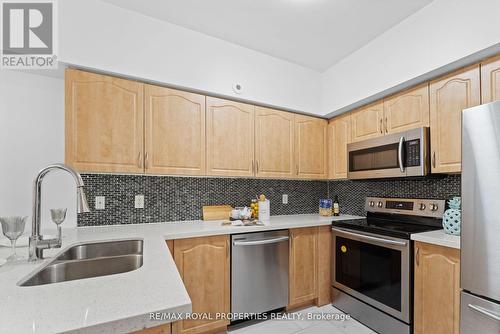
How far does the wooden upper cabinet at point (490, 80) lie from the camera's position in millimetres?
1473

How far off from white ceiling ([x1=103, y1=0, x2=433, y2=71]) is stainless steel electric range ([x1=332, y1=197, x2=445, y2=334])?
1.56 metres

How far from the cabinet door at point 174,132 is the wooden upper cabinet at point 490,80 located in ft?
6.59

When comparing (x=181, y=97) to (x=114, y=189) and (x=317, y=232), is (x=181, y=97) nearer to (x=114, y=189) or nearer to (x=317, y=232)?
(x=114, y=189)

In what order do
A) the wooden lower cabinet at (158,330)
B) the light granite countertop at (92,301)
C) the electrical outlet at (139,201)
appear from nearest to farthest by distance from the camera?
the light granite countertop at (92,301), the wooden lower cabinet at (158,330), the electrical outlet at (139,201)

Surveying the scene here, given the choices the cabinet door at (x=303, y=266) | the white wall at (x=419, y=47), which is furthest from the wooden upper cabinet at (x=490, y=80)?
the cabinet door at (x=303, y=266)

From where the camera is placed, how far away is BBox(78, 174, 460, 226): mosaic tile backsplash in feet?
6.48

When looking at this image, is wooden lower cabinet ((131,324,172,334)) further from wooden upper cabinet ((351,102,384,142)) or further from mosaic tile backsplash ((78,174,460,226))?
wooden upper cabinet ((351,102,384,142))

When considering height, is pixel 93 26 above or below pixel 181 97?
above

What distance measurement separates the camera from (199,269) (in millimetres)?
1798

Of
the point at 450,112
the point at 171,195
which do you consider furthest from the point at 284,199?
the point at 450,112

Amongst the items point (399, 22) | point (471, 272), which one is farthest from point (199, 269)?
point (399, 22)

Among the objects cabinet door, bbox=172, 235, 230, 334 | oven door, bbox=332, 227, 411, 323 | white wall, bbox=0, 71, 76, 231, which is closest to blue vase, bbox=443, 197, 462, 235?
oven door, bbox=332, 227, 411, 323

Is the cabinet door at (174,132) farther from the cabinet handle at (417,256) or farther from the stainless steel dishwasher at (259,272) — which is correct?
the cabinet handle at (417,256)

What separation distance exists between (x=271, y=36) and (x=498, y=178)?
1858 mm
